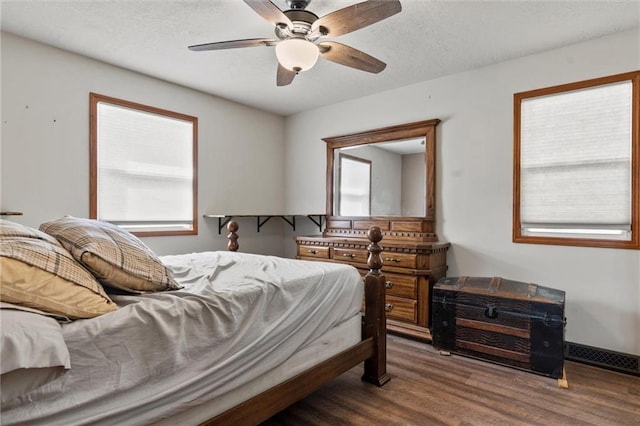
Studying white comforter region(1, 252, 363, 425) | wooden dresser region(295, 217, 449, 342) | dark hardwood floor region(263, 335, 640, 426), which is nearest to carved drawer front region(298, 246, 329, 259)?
wooden dresser region(295, 217, 449, 342)

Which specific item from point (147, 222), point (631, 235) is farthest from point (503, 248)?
point (147, 222)

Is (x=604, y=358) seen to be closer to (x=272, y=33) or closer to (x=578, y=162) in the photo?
(x=578, y=162)

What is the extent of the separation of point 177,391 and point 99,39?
2.71m

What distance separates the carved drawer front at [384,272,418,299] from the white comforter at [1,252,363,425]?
4.40 feet

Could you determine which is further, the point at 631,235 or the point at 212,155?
the point at 212,155

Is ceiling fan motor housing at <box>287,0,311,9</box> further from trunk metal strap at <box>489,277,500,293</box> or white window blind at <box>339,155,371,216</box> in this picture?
trunk metal strap at <box>489,277,500,293</box>

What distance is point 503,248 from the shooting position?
308 centimetres

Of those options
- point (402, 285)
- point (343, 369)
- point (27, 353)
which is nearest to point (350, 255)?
point (402, 285)

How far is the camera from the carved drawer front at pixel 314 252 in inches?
147

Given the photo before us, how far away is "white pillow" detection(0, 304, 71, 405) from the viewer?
2.79ft

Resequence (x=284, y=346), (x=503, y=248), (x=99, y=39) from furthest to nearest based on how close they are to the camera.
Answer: (x=503, y=248), (x=99, y=39), (x=284, y=346)

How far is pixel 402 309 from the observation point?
10.4ft

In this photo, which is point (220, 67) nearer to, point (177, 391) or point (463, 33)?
point (463, 33)

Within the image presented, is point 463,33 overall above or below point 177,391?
above
